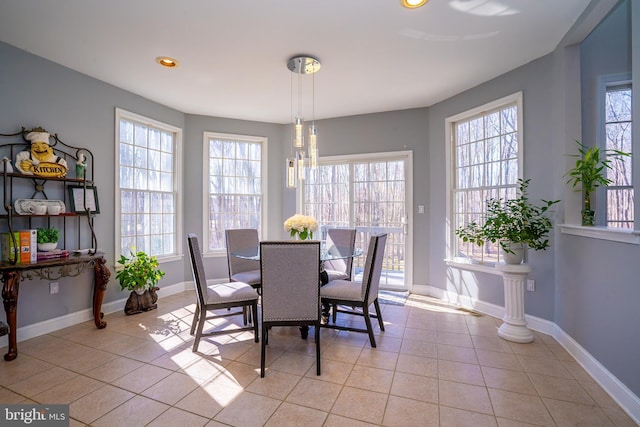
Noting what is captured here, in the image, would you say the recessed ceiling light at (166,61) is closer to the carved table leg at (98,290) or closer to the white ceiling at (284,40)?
the white ceiling at (284,40)

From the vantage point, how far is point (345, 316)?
3537 millimetres

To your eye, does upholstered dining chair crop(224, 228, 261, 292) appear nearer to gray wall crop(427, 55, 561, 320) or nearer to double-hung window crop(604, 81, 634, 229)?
gray wall crop(427, 55, 561, 320)

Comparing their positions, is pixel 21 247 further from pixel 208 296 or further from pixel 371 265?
pixel 371 265

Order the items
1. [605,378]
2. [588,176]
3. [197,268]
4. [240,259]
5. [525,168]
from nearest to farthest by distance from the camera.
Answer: [605,378]
[588,176]
[197,268]
[525,168]
[240,259]

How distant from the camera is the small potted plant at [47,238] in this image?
277 centimetres

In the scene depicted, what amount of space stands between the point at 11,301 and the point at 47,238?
60 centimetres

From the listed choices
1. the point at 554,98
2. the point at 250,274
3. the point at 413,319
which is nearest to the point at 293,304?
the point at 250,274

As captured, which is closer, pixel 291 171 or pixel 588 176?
pixel 588 176

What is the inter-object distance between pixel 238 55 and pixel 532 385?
3.59m

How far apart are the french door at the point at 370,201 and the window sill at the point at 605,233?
2.05 meters

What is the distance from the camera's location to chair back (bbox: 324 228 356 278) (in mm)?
3545

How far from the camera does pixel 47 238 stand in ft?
9.21

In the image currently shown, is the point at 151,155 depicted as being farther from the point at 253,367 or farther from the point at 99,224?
the point at 253,367

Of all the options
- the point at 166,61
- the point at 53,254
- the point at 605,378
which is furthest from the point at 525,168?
the point at 53,254
